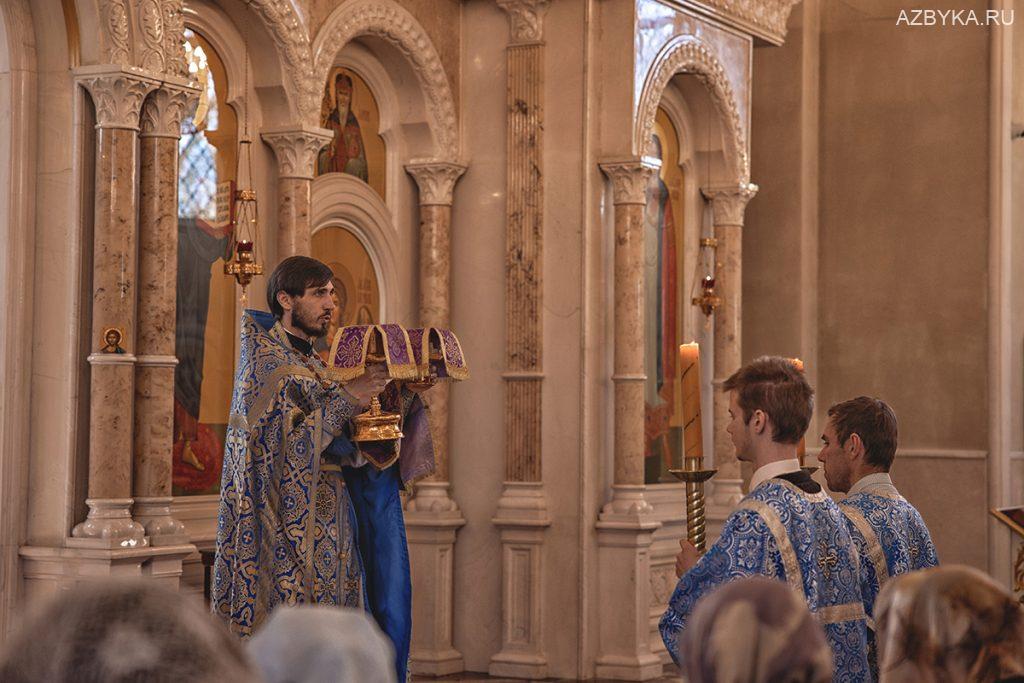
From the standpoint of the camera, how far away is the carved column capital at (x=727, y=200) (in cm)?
1179

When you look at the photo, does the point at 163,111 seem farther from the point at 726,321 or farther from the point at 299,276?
the point at 726,321

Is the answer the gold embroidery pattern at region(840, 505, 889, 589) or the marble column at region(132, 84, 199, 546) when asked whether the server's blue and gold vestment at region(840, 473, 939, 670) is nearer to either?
the gold embroidery pattern at region(840, 505, 889, 589)

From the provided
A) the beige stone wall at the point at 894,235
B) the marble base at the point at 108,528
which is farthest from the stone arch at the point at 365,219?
the beige stone wall at the point at 894,235

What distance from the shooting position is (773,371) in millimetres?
3998

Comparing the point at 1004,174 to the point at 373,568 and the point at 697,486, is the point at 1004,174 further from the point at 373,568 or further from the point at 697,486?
the point at 697,486

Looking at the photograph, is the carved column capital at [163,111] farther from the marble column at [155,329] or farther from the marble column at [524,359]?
the marble column at [524,359]

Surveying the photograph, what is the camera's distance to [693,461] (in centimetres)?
403

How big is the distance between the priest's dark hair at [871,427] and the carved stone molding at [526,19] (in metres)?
5.45

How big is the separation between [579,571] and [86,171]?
4.21 m

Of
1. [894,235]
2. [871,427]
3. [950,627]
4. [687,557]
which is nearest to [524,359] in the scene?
[894,235]

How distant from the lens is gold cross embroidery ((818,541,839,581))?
4129 mm

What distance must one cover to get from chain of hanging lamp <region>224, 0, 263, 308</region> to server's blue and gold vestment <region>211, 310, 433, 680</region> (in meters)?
1.67

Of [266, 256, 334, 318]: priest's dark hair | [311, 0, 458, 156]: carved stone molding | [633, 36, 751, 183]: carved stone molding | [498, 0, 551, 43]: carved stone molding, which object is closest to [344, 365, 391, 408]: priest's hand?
[266, 256, 334, 318]: priest's dark hair

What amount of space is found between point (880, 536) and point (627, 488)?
198 inches
